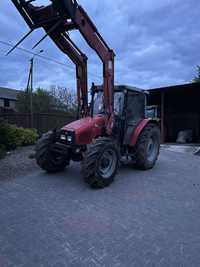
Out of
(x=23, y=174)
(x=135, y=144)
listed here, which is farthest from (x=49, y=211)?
(x=135, y=144)

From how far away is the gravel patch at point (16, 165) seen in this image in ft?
20.5

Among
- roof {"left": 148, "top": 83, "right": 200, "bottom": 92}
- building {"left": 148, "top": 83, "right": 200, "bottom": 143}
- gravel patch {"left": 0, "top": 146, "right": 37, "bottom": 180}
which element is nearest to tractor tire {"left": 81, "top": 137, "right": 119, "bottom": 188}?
gravel patch {"left": 0, "top": 146, "right": 37, "bottom": 180}

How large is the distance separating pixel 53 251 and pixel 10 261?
1.54 feet

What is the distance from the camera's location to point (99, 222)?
3604 mm

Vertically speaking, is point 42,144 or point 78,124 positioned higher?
point 78,124

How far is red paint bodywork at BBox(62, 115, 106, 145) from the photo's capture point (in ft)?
16.9

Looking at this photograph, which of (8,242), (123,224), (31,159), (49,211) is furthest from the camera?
(31,159)

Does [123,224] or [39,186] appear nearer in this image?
[123,224]

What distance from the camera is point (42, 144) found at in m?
5.65

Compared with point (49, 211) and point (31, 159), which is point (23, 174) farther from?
point (49, 211)

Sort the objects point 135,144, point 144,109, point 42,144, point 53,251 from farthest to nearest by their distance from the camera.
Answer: point 144,109, point 135,144, point 42,144, point 53,251

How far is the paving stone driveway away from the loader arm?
166 cm

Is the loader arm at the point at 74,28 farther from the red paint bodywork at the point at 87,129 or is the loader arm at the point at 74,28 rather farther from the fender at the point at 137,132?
the fender at the point at 137,132

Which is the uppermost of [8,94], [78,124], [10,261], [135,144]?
[8,94]
